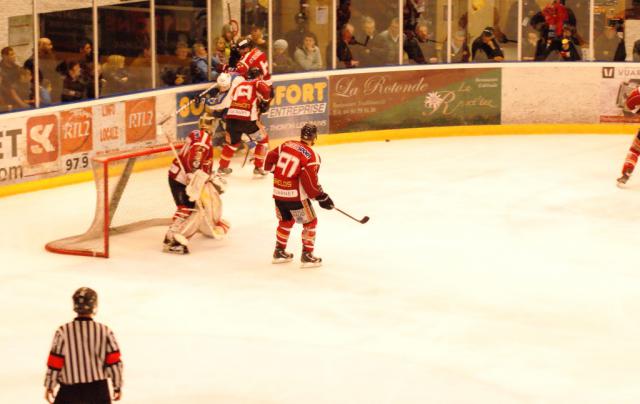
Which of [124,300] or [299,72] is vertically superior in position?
[299,72]

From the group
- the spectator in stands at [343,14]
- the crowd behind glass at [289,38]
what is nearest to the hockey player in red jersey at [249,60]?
the crowd behind glass at [289,38]

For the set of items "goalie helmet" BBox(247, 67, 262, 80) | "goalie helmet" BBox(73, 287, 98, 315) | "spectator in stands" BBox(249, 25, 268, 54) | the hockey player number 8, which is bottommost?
"goalie helmet" BBox(73, 287, 98, 315)

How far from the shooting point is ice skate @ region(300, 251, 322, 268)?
→ 10817 mm

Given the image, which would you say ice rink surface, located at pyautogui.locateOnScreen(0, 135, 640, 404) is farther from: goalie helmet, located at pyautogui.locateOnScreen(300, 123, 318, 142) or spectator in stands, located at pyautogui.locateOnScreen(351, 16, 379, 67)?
spectator in stands, located at pyautogui.locateOnScreen(351, 16, 379, 67)

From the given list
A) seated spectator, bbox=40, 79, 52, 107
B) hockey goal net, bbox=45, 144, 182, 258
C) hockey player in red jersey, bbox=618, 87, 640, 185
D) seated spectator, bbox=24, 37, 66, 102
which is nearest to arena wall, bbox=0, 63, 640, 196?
seated spectator, bbox=24, 37, 66, 102

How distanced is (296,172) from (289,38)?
Result: 6.02 m

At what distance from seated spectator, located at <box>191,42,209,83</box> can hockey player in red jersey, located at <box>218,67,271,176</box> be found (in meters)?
1.13

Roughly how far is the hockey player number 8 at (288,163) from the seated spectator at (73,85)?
3.94 metres

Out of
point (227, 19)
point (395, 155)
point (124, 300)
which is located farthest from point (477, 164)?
point (124, 300)

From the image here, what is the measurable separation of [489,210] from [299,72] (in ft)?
13.3

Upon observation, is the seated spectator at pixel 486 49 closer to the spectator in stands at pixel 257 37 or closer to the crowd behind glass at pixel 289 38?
the crowd behind glass at pixel 289 38

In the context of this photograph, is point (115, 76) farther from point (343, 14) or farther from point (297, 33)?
point (343, 14)

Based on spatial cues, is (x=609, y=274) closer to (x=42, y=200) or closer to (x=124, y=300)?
(x=124, y=300)

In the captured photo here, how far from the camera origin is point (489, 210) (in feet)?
43.0
